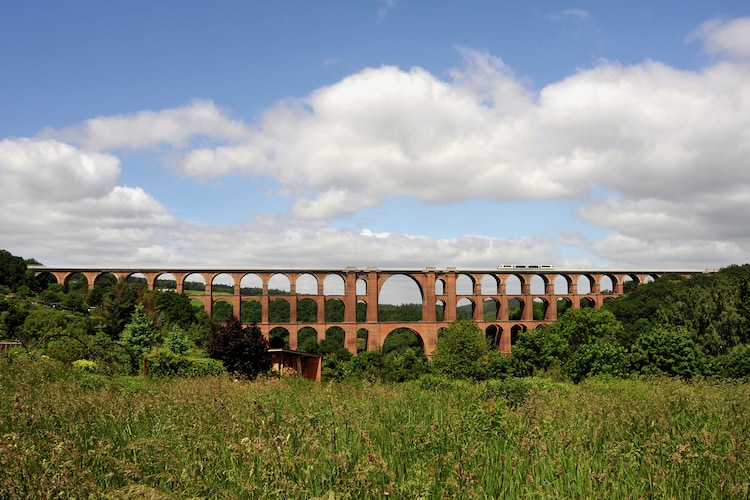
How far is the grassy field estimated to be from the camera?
302 centimetres

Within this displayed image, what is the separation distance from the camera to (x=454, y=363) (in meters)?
34.5

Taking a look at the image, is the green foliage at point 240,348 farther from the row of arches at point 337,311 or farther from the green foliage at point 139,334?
the row of arches at point 337,311

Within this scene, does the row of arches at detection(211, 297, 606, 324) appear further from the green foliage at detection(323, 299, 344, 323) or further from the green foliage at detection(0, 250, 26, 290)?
the green foliage at detection(0, 250, 26, 290)

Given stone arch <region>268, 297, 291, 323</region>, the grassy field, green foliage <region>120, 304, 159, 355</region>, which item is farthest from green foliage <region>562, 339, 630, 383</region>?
stone arch <region>268, 297, 291, 323</region>

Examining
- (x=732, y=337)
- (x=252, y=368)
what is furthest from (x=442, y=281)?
(x=252, y=368)

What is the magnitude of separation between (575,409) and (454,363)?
30.0 meters

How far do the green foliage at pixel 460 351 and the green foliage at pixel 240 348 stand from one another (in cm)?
1249

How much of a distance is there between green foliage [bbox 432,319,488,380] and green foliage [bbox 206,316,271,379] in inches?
492

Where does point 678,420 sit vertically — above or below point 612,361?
above

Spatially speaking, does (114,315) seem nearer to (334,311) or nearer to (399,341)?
(399,341)

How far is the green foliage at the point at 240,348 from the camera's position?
84.5 ft

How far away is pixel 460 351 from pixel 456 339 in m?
0.87

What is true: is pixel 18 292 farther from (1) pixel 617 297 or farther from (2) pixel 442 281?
(1) pixel 617 297

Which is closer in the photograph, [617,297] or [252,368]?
[252,368]
